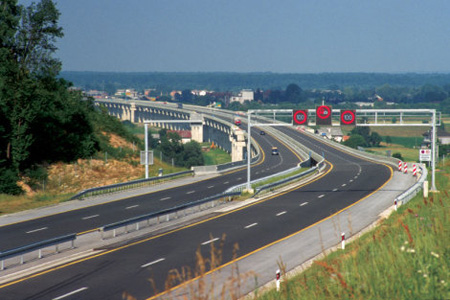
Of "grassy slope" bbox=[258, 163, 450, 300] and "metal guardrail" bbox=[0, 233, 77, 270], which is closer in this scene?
"grassy slope" bbox=[258, 163, 450, 300]

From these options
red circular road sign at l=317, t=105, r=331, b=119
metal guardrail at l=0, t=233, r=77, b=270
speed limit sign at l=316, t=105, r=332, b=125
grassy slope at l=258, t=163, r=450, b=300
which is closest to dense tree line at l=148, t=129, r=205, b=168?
speed limit sign at l=316, t=105, r=332, b=125

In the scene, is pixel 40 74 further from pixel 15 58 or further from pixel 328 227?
pixel 328 227

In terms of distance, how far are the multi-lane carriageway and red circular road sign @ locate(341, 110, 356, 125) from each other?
5.48m

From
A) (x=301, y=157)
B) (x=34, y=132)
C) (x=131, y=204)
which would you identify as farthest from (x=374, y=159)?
(x=131, y=204)

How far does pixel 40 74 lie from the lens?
57.2m

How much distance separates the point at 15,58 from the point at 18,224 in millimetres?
25640

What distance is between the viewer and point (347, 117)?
50.2m

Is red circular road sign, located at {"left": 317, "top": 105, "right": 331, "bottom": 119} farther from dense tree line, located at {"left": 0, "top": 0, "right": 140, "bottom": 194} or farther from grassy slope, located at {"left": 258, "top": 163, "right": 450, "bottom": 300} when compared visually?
grassy slope, located at {"left": 258, "top": 163, "right": 450, "bottom": 300}

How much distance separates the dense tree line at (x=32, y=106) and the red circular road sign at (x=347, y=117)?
2408 cm

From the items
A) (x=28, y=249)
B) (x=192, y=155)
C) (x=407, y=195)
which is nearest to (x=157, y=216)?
(x=28, y=249)

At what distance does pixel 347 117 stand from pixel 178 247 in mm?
25910

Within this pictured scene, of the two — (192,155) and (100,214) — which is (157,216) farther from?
(192,155)

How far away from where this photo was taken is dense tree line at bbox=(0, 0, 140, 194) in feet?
170

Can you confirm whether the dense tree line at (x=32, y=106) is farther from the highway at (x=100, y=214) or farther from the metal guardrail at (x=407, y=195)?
the metal guardrail at (x=407, y=195)
